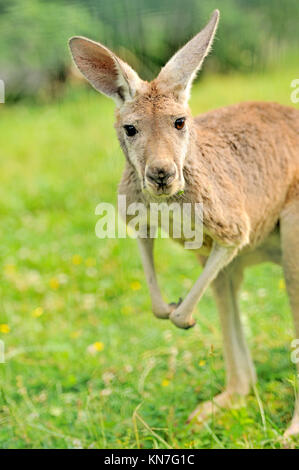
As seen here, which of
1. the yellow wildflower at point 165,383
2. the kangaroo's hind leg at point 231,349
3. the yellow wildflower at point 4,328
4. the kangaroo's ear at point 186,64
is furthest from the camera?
the yellow wildflower at point 4,328

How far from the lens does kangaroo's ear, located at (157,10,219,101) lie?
7.47 feet

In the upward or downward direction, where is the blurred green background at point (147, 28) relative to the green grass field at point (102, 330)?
upward

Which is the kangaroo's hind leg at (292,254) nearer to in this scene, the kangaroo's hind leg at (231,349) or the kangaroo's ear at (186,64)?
the kangaroo's hind leg at (231,349)

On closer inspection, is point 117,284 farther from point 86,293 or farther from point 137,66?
point 137,66

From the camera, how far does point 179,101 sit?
237 cm

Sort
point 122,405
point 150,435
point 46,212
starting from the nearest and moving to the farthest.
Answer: point 150,435 < point 122,405 < point 46,212

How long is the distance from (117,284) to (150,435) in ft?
5.64

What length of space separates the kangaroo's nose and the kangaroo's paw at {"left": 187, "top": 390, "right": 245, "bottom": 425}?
4.35ft

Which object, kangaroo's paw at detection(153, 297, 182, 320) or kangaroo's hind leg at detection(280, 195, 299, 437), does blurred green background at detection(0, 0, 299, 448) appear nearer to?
kangaroo's hind leg at detection(280, 195, 299, 437)

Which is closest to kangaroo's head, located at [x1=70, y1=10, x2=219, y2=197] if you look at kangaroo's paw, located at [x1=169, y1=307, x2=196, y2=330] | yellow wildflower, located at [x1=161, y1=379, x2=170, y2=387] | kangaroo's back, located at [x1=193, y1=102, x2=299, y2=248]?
kangaroo's back, located at [x1=193, y1=102, x2=299, y2=248]

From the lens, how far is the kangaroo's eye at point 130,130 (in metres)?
2.31

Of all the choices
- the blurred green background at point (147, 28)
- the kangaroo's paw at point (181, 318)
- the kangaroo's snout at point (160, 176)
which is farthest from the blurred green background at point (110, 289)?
the kangaroo's snout at point (160, 176)
